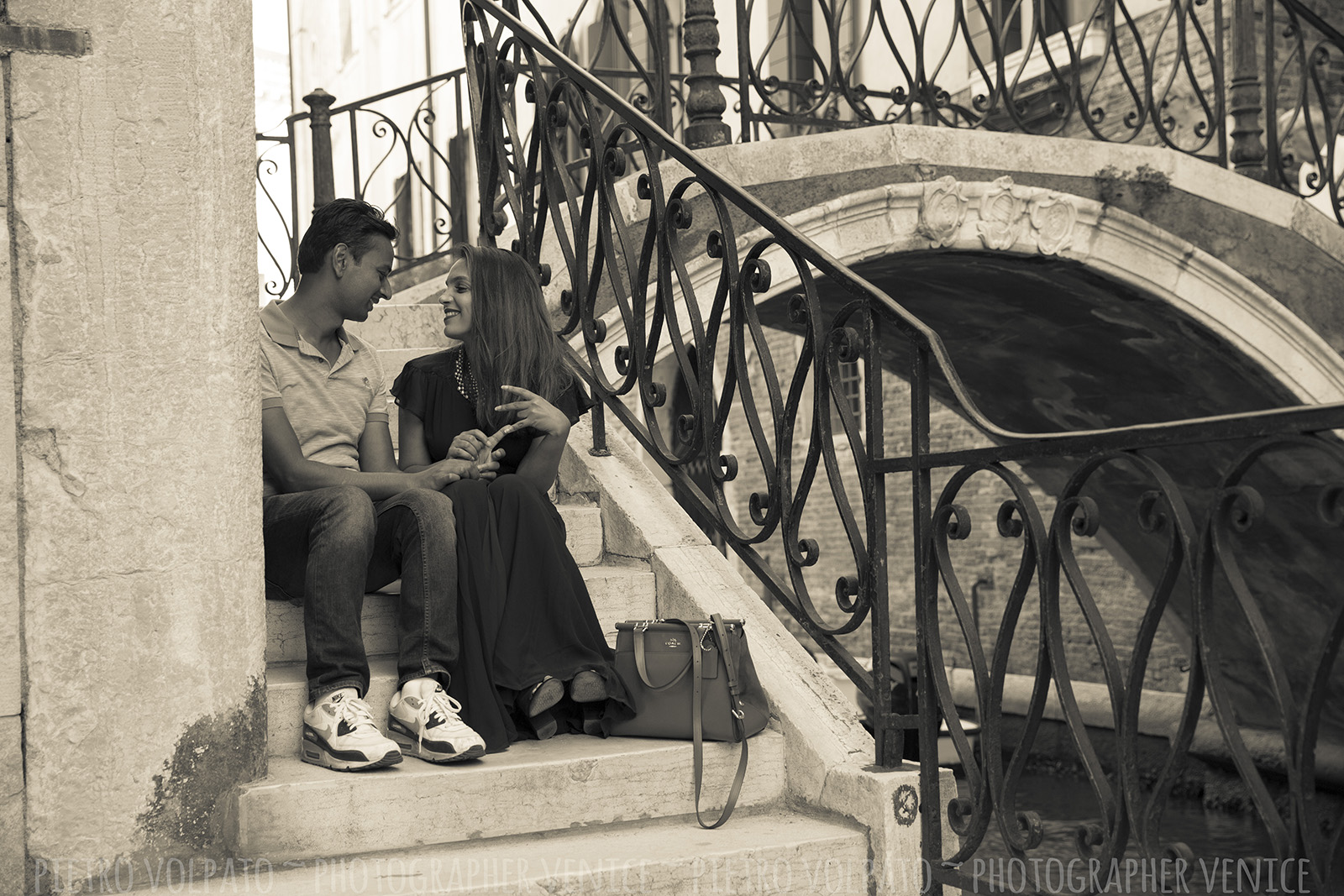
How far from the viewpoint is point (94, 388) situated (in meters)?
2.69

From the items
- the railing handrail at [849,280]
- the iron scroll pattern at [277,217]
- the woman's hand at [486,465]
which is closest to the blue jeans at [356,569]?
the woman's hand at [486,465]

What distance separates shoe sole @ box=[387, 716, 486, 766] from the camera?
289 cm

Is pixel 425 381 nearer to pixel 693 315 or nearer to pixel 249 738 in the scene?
pixel 693 315

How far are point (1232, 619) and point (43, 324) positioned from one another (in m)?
7.84

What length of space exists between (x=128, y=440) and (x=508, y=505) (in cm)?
87

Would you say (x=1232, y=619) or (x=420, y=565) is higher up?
(x=420, y=565)

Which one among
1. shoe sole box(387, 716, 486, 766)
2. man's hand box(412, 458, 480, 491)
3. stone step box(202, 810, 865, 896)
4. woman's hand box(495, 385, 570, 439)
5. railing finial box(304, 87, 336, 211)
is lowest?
stone step box(202, 810, 865, 896)

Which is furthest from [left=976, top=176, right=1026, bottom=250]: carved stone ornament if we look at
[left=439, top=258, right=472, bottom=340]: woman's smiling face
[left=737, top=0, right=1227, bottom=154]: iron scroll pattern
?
[left=439, top=258, right=472, bottom=340]: woman's smiling face

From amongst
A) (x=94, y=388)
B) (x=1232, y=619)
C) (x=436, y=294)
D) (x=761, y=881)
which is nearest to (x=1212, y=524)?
(x=761, y=881)

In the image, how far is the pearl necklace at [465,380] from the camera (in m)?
3.65

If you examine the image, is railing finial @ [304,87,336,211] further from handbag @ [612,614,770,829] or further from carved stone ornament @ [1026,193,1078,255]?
handbag @ [612,614,770,829]

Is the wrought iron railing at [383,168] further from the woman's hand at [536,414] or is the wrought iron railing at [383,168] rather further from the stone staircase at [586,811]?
the stone staircase at [586,811]

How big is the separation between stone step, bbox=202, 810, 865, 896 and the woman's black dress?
32 centimetres

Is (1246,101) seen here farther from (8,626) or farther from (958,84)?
(958,84)
